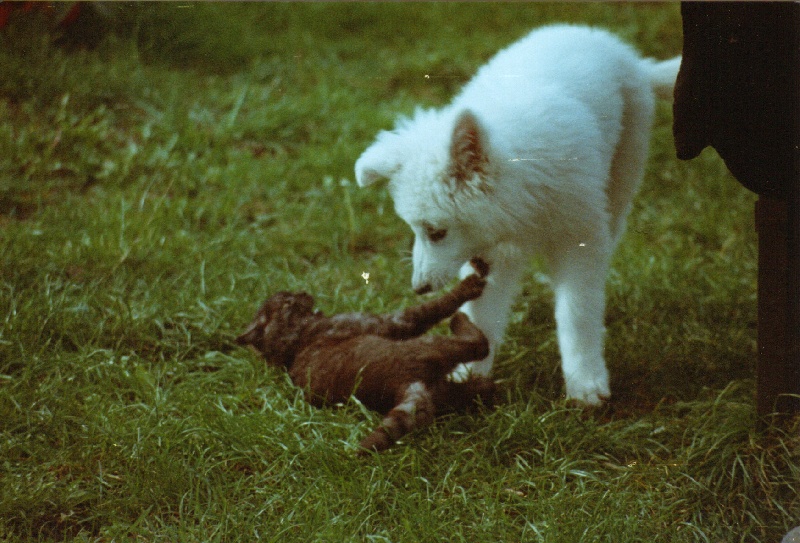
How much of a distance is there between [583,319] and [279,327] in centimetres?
117

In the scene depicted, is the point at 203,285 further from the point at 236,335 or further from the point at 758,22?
the point at 758,22

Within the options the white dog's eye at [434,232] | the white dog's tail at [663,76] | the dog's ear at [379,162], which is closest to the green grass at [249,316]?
the white dog's eye at [434,232]

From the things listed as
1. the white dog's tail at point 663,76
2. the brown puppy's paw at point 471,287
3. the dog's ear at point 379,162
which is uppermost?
the white dog's tail at point 663,76

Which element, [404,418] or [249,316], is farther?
[249,316]

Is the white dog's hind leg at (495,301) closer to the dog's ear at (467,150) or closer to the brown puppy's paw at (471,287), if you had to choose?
the brown puppy's paw at (471,287)

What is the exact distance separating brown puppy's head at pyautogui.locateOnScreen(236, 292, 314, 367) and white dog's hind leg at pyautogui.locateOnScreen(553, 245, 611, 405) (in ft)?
3.32

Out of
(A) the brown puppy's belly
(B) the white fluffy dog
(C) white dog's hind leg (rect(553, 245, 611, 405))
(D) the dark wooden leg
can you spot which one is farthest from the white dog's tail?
(A) the brown puppy's belly

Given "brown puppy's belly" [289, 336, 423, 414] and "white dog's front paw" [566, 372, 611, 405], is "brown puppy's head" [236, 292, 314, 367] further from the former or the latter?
"white dog's front paw" [566, 372, 611, 405]

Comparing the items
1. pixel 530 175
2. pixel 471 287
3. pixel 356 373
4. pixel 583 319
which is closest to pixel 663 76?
pixel 530 175

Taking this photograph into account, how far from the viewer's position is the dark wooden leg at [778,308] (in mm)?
2723

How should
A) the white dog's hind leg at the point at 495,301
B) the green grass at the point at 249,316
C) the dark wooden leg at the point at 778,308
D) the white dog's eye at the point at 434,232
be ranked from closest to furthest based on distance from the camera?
the green grass at the point at 249,316
the dark wooden leg at the point at 778,308
the white dog's eye at the point at 434,232
the white dog's hind leg at the point at 495,301

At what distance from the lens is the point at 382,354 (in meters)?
3.10

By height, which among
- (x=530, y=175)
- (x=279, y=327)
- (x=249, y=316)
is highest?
(x=530, y=175)

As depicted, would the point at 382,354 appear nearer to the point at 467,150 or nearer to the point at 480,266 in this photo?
the point at 480,266
